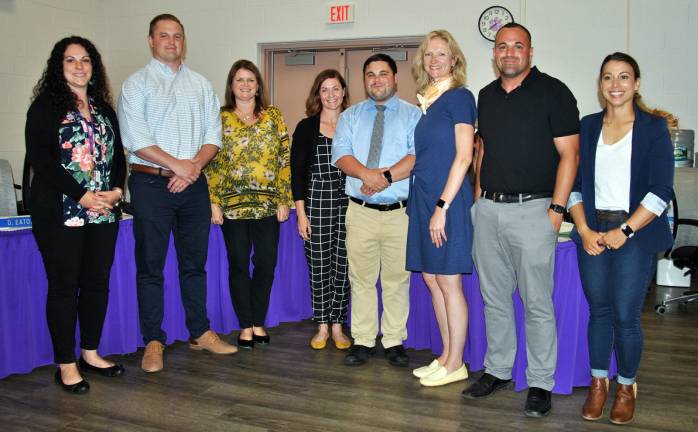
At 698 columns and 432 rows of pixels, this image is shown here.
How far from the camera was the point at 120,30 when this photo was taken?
25.4ft

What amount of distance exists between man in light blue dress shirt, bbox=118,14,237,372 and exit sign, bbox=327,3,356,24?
3.77 metres

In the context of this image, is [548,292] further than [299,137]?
No

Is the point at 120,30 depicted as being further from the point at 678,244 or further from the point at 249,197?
the point at 678,244

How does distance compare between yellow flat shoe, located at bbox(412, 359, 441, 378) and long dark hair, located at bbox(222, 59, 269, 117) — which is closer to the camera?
yellow flat shoe, located at bbox(412, 359, 441, 378)

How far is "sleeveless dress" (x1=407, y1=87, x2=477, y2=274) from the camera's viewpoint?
2828mm

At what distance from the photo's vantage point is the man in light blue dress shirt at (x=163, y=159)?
124 inches

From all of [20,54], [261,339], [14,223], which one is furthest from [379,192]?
[20,54]

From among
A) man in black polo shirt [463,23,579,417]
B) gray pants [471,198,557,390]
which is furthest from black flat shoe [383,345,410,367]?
man in black polo shirt [463,23,579,417]

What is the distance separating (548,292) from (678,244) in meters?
3.38

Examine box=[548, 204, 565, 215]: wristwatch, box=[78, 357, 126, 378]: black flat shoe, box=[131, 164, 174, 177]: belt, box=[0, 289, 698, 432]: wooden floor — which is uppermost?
box=[131, 164, 174, 177]: belt

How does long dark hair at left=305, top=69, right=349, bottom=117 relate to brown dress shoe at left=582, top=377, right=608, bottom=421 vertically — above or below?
above

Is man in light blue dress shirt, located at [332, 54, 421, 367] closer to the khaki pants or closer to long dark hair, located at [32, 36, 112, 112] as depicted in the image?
the khaki pants

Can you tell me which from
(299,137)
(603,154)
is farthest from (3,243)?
(603,154)

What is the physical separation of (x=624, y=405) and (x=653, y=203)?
0.86 meters
